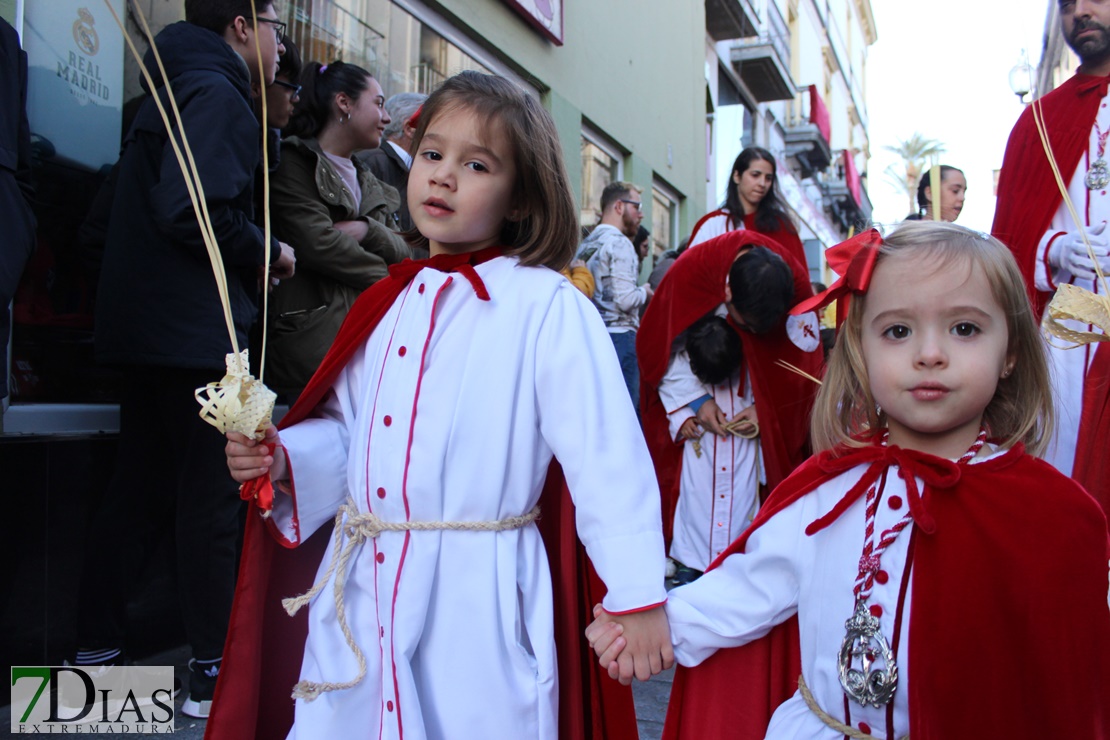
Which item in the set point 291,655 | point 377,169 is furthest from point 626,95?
point 291,655

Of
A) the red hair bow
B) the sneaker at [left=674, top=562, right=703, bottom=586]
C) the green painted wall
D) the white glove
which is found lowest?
the sneaker at [left=674, top=562, right=703, bottom=586]

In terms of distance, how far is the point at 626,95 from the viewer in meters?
10.1

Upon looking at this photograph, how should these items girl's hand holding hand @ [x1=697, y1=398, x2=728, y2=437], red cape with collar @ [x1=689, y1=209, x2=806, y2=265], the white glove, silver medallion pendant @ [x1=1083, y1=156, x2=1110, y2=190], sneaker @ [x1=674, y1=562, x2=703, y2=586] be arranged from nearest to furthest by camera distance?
1. the white glove
2. silver medallion pendant @ [x1=1083, y1=156, x2=1110, y2=190]
3. girl's hand holding hand @ [x1=697, y1=398, x2=728, y2=437]
4. sneaker @ [x1=674, y1=562, x2=703, y2=586]
5. red cape with collar @ [x1=689, y1=209, x2=806, y2=265]

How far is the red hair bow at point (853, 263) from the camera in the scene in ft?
5.76

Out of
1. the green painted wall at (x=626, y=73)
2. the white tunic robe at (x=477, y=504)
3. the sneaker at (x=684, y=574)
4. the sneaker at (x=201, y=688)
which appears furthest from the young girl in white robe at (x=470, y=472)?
the green painted wall at (x=626, y=73)

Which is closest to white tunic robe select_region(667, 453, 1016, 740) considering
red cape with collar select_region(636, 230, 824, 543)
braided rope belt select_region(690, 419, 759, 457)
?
red cape with collar select_region(636, 230, 824, 543)

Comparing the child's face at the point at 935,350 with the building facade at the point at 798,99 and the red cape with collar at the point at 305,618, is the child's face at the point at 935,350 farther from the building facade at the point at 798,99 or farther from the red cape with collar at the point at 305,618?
the building facade at the point at 798,99

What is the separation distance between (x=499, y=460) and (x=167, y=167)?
5.21 ft

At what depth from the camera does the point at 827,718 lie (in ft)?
5.52

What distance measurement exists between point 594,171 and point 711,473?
571 centimetres

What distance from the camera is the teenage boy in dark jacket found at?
9.00 ft

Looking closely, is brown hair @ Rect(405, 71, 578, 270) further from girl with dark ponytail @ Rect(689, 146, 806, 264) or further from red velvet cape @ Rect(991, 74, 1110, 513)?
girl with dark ponytail @ Rect(689, 146, 806, 264)

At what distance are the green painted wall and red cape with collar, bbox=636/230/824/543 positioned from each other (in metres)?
3.20

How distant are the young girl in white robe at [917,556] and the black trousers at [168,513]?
4.93 feet
